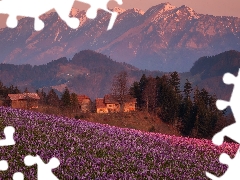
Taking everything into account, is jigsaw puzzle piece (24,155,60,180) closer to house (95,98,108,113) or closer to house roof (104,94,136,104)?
house roof (104,94,136,104)

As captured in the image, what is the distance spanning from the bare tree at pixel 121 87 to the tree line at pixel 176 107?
10.5 feet

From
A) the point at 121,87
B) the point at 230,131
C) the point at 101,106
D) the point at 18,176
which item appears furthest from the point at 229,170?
the point at 101,106

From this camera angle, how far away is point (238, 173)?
8641 millimetres

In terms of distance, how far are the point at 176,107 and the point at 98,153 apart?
77460 mm

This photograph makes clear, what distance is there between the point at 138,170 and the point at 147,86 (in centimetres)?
8487

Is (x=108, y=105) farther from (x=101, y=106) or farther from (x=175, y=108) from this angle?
(x=175, y=108)

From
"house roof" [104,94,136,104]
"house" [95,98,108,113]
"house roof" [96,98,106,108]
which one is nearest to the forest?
"house roof" [104,94,136,104]

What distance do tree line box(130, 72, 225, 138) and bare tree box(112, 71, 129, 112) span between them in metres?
3.21

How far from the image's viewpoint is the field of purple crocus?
9812mm

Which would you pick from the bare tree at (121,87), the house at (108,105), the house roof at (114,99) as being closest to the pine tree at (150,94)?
the house roof at (114,99)

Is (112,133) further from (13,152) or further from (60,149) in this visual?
(13,152)

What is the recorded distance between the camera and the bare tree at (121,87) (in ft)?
314

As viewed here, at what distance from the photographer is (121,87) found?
9894 cm

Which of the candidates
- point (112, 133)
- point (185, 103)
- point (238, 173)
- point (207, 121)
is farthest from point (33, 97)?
point (238, 173)
